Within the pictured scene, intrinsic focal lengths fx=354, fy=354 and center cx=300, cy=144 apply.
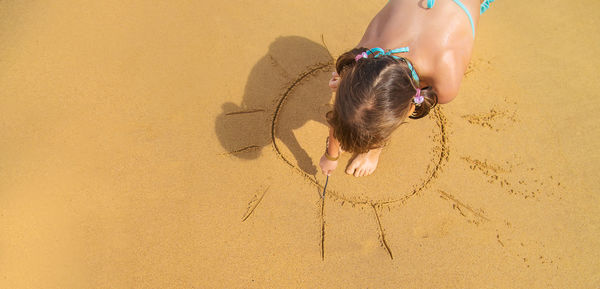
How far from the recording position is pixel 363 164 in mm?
1780

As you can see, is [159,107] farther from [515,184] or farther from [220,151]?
[515,184]

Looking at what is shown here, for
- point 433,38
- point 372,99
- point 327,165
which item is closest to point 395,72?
point 372,99

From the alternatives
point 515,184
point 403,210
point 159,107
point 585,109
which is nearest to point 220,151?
point 159,107

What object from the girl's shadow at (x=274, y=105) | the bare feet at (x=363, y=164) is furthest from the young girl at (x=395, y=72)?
the girl's shadow at (x=274, y=105)

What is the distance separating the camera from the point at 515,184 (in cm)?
186

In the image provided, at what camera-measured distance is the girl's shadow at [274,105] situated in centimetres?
187

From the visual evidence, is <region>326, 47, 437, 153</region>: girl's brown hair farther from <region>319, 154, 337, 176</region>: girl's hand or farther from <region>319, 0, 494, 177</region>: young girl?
<region>319, 154, 337, 176</region>: girl's hand

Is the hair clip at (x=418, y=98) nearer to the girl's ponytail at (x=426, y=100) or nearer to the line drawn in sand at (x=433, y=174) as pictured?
the girl's ponytail at (x=426, y=100)

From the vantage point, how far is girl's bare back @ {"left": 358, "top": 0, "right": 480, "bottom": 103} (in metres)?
1.45

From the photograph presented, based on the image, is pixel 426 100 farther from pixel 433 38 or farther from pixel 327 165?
pixel 327 165

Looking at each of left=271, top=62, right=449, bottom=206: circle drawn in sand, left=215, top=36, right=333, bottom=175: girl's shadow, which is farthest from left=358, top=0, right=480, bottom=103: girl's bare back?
left=215, top=36, right=333, bottom=175: girl's shadow

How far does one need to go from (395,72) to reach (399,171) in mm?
771

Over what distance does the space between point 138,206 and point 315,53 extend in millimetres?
1284

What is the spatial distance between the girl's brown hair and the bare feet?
488 mm
